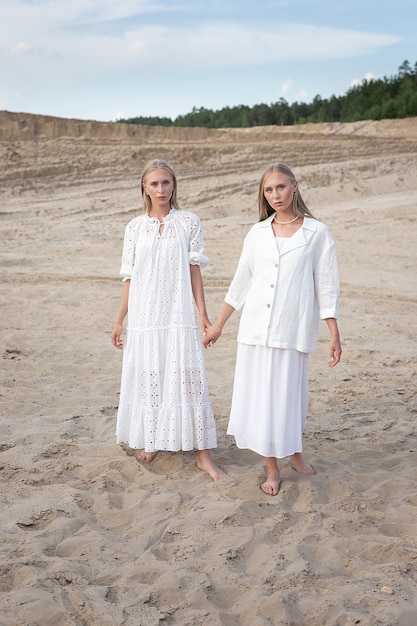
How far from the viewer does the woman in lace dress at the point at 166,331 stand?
4273 millimetres

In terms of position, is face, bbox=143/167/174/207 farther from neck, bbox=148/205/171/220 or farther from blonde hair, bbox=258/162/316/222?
blonde hair, bbox=258/162/316/222

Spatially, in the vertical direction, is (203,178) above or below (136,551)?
above

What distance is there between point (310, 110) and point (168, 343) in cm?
4726

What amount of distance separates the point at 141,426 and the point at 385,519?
1526 millimetres

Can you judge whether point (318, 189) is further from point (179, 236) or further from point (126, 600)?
point (126, 600)

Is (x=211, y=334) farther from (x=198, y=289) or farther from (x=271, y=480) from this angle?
(x=271, y=480)

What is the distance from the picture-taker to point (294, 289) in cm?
394

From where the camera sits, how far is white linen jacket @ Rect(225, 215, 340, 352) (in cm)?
391

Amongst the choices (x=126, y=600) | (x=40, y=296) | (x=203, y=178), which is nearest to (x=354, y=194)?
(x=203, y=178)

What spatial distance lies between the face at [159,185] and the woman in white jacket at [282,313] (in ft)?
2.03

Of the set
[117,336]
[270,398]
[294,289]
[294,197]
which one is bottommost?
[270,398]

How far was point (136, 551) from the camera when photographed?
3564 millimetres

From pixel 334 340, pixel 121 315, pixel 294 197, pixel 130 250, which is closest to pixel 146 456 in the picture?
pixel 121 315

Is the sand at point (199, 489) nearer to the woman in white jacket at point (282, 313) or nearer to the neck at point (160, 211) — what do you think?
the woman in white jacket at point (282, 313)
